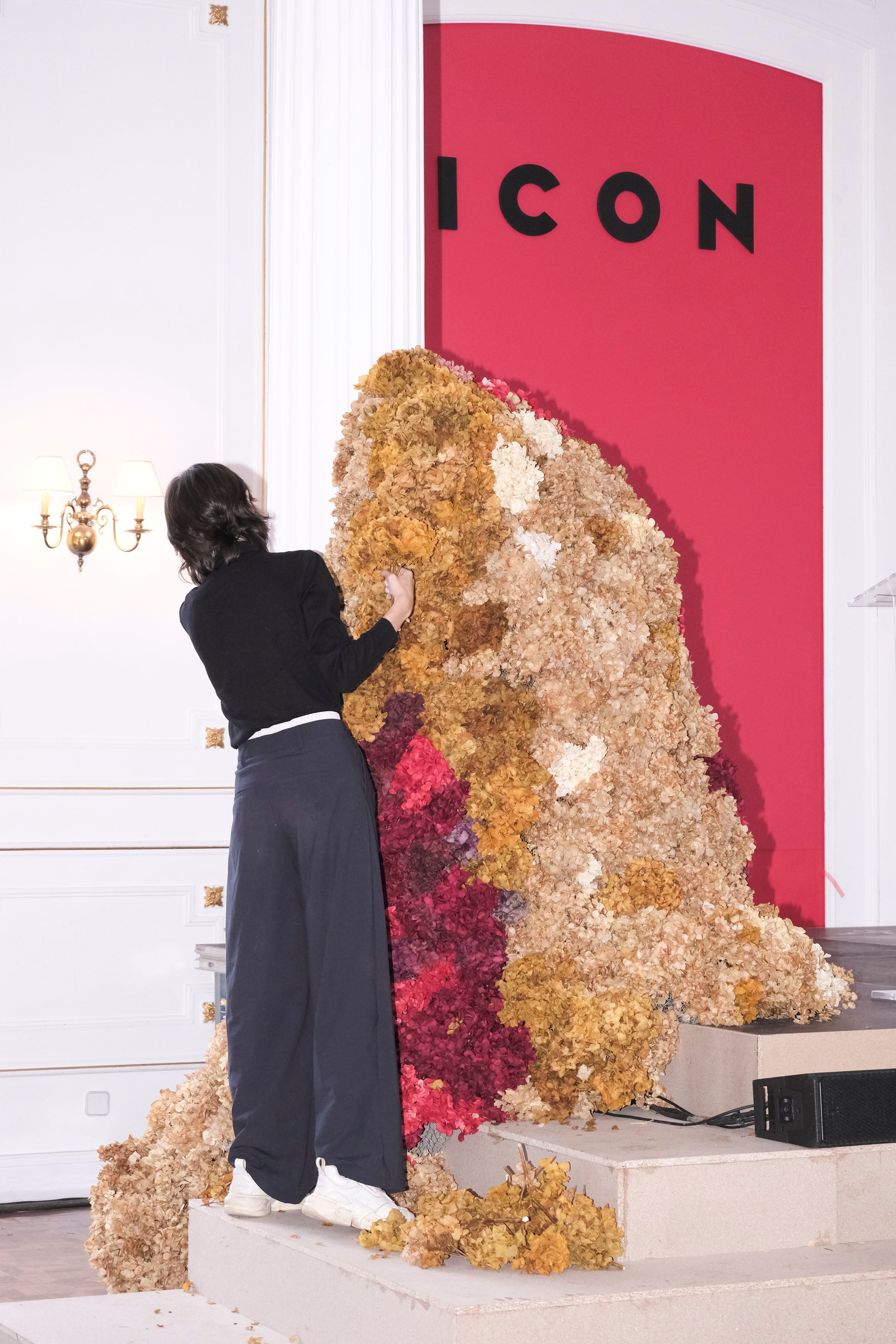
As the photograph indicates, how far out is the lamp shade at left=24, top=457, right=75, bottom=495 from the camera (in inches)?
201

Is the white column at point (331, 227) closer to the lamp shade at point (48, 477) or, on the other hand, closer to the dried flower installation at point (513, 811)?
the dried flower installation at point (513, 811)

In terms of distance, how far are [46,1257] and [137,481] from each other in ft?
8.70

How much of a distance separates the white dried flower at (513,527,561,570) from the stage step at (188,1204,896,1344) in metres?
1.43

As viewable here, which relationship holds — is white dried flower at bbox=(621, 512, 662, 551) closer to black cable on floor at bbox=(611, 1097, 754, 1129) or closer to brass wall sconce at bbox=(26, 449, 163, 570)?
black cable on floor at bbox=(611, 1097, 754, 1129)

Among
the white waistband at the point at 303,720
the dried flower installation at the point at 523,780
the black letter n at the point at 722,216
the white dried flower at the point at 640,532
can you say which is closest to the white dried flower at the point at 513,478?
the dried flower installation at the point at 523,780

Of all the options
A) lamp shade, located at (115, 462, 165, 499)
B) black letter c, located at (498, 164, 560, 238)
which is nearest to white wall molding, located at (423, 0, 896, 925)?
black letter c, located at (498, 164, 560, 238)

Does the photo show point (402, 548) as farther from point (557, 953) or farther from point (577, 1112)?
point (577, 1112)

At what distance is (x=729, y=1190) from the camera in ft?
8.23

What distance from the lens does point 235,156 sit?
5477 millimetres

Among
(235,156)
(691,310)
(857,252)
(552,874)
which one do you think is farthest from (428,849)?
(857,252)

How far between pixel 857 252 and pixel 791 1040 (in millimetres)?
4910

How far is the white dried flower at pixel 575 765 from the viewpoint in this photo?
10.1 feet

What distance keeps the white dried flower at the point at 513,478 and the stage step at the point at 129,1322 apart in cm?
172

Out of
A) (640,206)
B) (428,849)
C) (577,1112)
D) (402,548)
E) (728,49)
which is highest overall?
(728,49)
